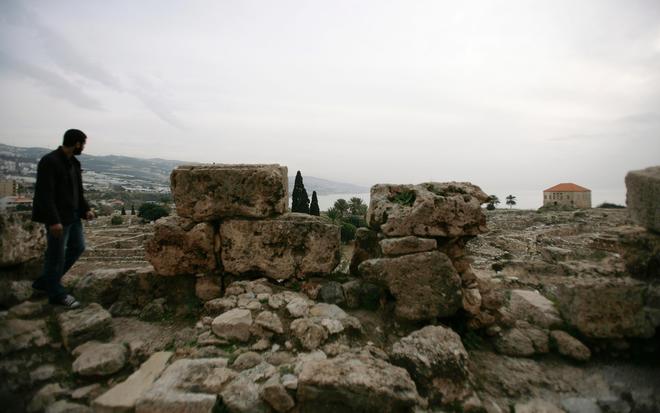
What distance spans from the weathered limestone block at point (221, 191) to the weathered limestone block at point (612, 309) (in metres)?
4.12

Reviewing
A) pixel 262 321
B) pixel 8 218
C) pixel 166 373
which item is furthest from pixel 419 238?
pixel 8 218

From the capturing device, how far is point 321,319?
144 inches

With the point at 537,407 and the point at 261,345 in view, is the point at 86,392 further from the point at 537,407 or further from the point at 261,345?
the point at 537,407

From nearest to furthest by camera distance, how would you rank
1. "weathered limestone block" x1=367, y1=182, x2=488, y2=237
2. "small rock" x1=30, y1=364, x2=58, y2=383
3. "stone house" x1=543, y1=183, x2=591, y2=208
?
"small rock" x1=30, y1=364, x2=58, y2=383, "weathered limestone block" x1=367, y1=182, x2=488, y2=237, "stone house" x1=543, y1=183, x2=591, y2=208

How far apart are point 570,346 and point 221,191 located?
4.79 meters

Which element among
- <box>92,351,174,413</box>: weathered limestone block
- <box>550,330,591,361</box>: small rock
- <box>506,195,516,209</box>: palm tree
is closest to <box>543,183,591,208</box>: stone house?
<box>506,195,516,209</box>: palm tree

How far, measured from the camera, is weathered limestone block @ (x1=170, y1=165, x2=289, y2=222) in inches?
173

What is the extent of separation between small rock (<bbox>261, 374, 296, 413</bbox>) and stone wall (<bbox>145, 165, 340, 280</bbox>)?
189 cm

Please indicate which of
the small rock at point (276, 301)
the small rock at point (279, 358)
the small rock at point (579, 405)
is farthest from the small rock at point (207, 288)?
the small rock at point (579, 405)

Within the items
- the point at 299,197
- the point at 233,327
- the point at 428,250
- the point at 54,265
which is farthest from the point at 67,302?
the point at 299,197

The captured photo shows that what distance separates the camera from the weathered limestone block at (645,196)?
331 centimetres

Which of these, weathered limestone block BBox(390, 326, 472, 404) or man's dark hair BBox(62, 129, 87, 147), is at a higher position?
man's dark hair BBox(62, 129, 87, 147)

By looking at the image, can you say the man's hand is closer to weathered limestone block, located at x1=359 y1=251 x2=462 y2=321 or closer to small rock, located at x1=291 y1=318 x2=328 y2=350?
small rock, located at x1=291 y1=318 x2=328 y2=350

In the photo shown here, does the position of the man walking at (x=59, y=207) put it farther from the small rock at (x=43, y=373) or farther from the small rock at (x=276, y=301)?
the small rock at (x=276, y=301)
